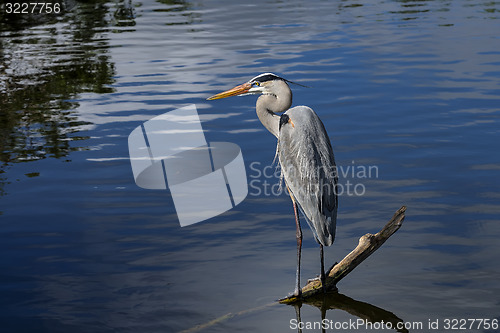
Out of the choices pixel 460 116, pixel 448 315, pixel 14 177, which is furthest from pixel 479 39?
pixel 448 315

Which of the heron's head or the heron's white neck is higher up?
the heron's head

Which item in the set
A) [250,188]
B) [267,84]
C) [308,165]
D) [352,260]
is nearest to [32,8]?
[250,188]

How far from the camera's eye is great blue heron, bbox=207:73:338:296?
22.0 ft

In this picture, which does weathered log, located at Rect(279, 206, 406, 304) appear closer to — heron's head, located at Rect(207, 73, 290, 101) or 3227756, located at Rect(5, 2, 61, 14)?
heron's head, located at Rect(207, 73, 290, 101)

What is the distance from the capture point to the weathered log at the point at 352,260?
21.1 feet

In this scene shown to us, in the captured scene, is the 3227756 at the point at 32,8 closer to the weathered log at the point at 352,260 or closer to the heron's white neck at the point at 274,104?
the heron's white neck at the point at 274,104

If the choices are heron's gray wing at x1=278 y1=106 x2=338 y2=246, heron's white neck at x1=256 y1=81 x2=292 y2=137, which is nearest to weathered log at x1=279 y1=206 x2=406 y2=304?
heron's gray wing at x1=278 y1=106 x2=338 y2=246

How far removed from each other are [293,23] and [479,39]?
6124 millimetres

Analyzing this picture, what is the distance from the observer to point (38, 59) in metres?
19.6

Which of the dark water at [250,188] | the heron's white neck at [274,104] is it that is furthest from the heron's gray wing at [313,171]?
the dark water at [250,188]

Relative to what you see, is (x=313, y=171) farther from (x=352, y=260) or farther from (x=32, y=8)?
(x=32, y=8)

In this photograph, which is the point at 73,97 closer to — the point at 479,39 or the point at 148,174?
the point at 148,174

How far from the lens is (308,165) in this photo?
6.78m

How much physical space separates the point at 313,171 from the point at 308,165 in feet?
0.23
